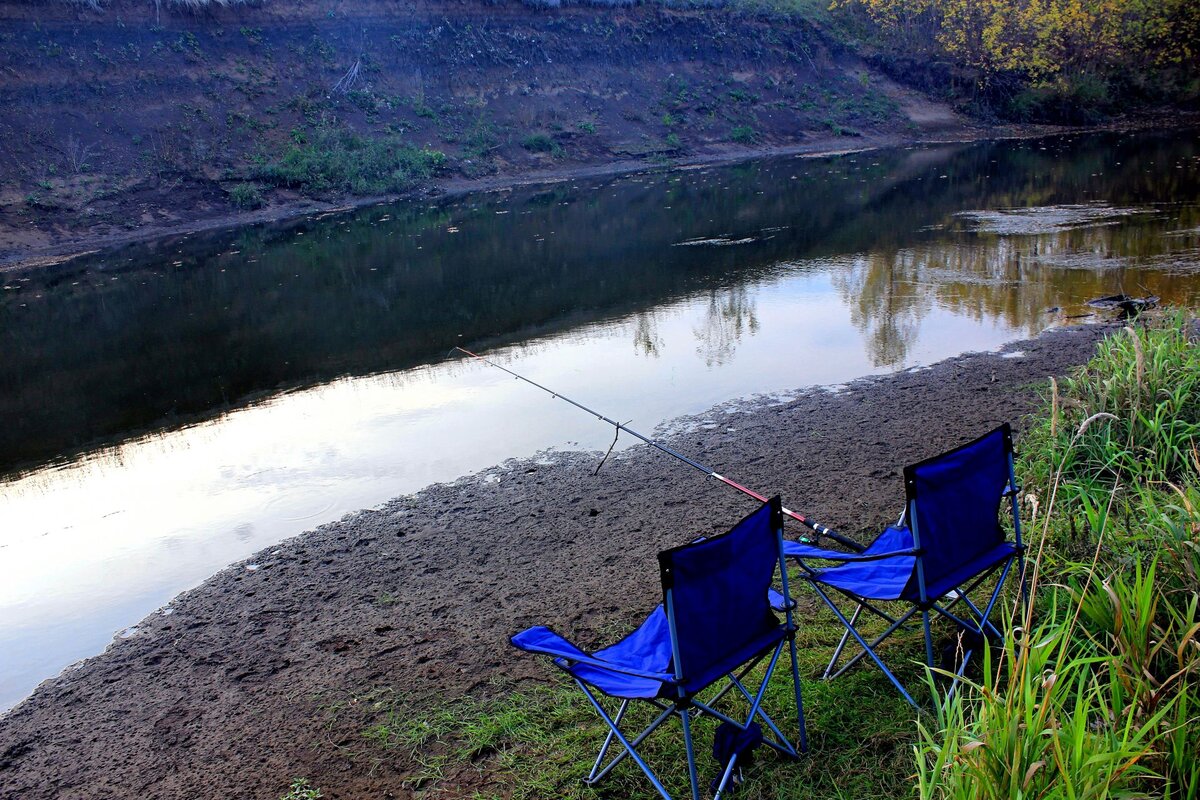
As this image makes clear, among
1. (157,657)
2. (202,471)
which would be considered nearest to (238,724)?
(157,657)

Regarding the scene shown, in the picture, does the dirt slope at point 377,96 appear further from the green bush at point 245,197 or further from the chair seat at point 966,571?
the chair seat at point 966,571

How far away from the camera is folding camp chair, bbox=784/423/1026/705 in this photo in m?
3.22

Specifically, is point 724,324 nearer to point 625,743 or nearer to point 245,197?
point 625,743

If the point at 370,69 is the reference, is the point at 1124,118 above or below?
below

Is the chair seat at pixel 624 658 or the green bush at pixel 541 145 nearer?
the chair seat at pixel 624 658

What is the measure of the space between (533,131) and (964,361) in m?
28.5

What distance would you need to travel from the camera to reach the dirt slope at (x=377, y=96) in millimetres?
26531

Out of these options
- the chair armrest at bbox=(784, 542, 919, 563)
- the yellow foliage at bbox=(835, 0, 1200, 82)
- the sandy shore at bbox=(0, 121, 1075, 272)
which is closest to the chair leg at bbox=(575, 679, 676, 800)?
the chair armrest at bbox=(784, 542, 919, 563)

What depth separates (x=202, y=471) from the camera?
8.24 meters

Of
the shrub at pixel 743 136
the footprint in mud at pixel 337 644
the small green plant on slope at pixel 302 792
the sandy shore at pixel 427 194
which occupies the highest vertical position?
the shrub at pixel 743 136

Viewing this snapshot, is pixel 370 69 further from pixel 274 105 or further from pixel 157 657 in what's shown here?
pixel 157 657

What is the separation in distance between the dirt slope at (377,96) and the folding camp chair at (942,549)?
77.8 feet

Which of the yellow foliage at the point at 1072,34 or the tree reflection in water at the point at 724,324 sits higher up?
the yellow foliage at the point at 1072,34

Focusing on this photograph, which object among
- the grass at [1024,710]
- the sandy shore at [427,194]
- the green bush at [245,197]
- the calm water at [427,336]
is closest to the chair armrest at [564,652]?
the grass at [1024,710]
